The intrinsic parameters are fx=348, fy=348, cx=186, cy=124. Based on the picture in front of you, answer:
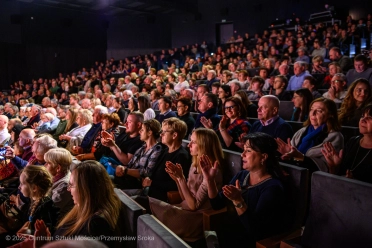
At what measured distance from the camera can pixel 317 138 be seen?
7.00ft

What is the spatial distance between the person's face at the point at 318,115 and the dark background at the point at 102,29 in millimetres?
8967

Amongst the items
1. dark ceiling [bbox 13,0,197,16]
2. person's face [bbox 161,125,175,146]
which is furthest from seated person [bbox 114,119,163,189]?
dark ceiling [bbox 13,0,197,16]

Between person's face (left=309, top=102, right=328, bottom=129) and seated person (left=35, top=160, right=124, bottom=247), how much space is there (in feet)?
4.40

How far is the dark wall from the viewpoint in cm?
1151

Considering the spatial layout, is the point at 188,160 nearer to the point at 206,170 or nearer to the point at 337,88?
the point at 206,170

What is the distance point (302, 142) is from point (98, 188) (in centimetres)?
136

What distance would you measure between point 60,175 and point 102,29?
41.2 ft

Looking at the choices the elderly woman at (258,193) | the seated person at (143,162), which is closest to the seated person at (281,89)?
the seated person at (143,162)

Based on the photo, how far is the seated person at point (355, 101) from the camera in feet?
8.80

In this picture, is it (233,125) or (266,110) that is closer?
(266,110)

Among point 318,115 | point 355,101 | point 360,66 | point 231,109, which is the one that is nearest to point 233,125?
point 231,109

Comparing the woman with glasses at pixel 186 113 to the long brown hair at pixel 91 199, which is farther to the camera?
the woman with glasses at pixel 186 113

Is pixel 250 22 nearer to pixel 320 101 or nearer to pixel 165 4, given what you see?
pixel 165 4

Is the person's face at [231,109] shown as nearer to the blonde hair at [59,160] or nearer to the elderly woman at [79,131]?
the blonde hair at [59,160]
